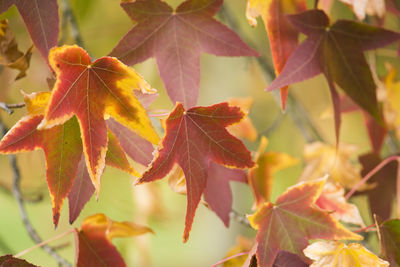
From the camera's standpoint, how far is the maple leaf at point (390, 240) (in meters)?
0.41

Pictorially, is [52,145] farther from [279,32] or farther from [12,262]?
[279,32]

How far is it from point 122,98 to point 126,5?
0.11m

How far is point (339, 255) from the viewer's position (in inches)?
15.4

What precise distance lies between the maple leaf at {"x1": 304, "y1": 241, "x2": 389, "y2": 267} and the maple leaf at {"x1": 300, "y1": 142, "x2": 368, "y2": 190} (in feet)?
0.81

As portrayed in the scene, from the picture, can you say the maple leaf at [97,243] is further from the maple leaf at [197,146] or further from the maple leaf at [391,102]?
the maple leaf at [391,102]

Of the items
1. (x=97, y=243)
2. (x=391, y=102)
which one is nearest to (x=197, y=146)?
(x=97, y=243)

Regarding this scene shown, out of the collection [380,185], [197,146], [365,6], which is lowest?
[380,185]

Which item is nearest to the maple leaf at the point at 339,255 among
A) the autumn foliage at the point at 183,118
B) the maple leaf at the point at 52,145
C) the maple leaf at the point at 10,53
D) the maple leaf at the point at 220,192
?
the autumn foliage at the point at 183,118

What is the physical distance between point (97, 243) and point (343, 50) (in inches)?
13.8

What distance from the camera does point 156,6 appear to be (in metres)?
0.44

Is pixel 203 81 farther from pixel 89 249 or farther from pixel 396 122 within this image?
pixel 89 249

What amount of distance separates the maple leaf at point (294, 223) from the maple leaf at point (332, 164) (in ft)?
0.70

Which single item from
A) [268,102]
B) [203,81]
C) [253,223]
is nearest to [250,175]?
[253,223]

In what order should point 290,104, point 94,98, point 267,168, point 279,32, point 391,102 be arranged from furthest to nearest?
point 290,104 → point 391,102 → point 267,168 → point 279,32 → point 94,98
